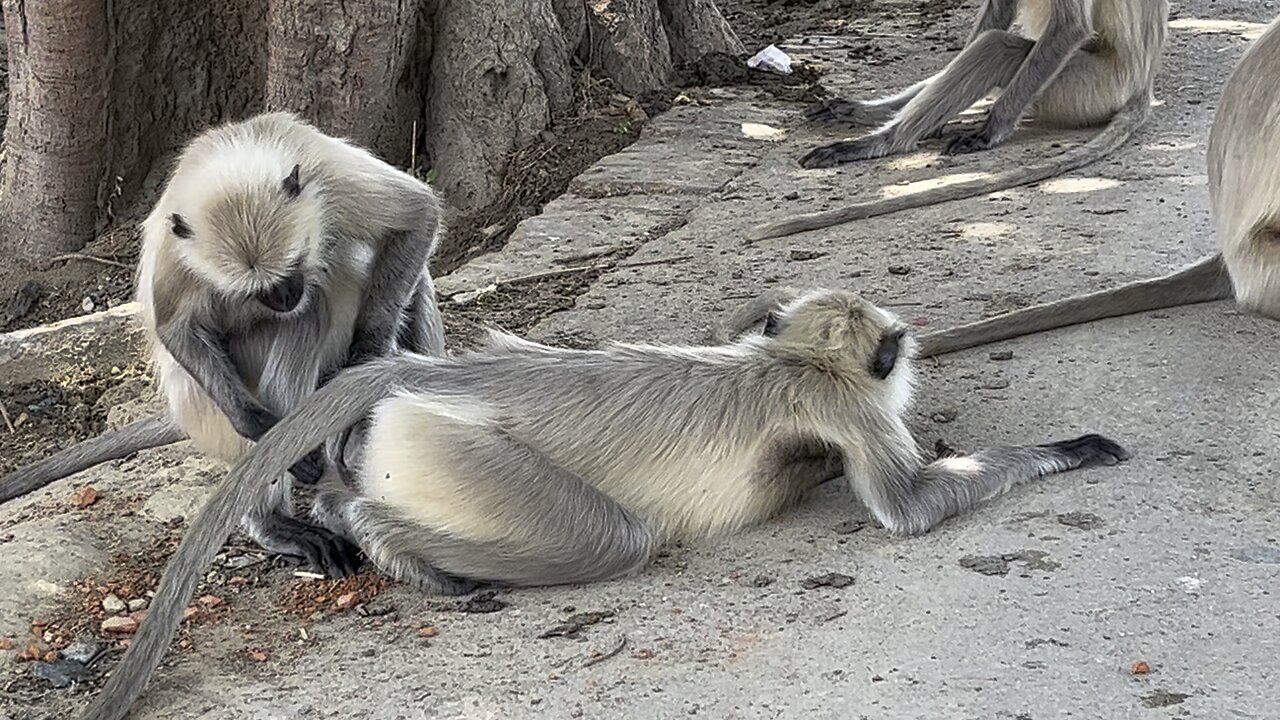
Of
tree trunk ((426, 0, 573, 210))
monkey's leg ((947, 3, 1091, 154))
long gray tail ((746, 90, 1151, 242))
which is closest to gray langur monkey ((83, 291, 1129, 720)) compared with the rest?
long gray tail ((746, 90, 1151, 242))

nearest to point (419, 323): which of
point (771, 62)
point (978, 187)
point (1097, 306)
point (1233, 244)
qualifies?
point (1097, 306)

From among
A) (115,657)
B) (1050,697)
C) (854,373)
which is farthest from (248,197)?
(1050,697)

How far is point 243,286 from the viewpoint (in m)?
3.01

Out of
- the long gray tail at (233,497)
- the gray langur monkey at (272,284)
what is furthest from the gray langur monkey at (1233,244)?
the long gray tail at (233,497)

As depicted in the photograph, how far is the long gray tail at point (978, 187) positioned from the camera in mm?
5105

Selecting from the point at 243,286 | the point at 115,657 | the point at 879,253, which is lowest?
the point at 115,657

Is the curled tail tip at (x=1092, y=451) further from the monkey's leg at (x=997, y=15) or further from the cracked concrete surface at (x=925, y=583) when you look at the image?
the monkey's leg at (x=997, y=15)

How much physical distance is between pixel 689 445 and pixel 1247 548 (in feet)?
3.46

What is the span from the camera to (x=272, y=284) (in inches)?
119

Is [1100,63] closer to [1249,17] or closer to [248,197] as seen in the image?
[1249,17]

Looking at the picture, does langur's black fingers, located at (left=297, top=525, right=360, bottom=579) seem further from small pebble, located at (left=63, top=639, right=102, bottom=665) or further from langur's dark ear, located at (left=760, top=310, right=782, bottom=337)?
langur's dark ear, located at (left=760, top=310, right=782, bottom=337)

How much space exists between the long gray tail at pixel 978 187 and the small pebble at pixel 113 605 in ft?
8.36

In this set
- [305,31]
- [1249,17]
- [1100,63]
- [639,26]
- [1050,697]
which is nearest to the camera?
[1050,697]

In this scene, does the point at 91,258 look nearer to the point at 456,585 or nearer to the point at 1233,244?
the point at 456,585
